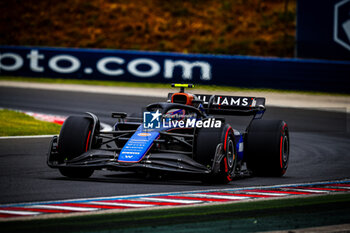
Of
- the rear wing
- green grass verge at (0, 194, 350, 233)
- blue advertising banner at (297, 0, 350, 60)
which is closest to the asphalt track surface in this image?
the rear wing

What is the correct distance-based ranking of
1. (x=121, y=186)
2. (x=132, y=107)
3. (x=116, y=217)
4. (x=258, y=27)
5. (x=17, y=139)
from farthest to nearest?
1. (x=258, y=27)
2. (x=132, y=107)
3. (x=17, y=139)
4. (x=121, y=186)
5. (x=116, y=217)

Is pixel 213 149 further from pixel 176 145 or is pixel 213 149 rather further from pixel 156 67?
pixel 156 67

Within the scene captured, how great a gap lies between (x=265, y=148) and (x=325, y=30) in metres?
18.5

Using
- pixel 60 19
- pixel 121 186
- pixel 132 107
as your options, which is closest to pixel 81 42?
pixel 60 19

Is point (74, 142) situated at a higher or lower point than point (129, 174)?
higher

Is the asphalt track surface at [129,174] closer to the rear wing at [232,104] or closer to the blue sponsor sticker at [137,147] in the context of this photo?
the blue sponsor sticker at [137,147]

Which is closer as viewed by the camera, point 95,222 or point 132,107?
point 95,222

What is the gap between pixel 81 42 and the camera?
130 ft

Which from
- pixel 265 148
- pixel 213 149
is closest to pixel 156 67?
pixel 265 148

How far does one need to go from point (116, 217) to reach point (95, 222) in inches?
12.1

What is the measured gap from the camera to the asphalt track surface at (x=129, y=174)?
844 cm

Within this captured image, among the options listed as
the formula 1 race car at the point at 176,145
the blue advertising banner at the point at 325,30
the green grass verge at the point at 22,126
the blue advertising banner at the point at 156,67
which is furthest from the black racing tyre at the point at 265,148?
the blue advertising banner at the point at 325,30

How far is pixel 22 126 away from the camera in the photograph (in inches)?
617

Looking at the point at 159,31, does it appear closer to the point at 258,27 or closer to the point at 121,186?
the point at 258,27
